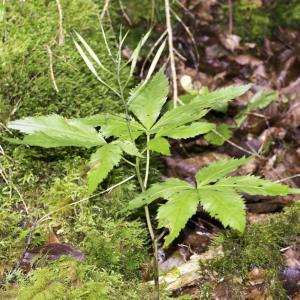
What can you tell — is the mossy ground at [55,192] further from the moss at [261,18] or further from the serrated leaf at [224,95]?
the moss at [261,18]

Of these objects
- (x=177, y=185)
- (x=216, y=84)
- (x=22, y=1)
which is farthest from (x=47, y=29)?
(x=216, y=84)

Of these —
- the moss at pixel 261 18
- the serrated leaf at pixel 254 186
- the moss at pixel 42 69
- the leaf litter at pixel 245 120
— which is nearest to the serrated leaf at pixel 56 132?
the moss at pixel 42 69

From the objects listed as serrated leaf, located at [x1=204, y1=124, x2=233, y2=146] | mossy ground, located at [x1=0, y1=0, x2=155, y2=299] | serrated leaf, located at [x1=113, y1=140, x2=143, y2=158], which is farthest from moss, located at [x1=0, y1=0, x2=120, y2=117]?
serrated leaf, located at [x1=204, y1=124, x2=233, y2=146]

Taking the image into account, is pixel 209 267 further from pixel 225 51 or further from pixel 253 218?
pixel 225 51

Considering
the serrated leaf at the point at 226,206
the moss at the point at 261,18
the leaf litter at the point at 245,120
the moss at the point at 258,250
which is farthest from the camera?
the moss at the point at 261,18

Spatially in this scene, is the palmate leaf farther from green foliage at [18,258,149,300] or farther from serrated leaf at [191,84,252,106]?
green foliage at [18,258,149,300]

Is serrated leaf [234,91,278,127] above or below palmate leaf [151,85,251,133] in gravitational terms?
below
